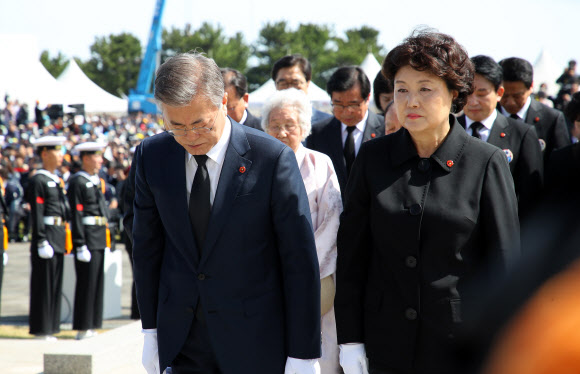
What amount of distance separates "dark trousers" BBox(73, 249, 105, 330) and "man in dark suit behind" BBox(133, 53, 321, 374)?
21.1ft

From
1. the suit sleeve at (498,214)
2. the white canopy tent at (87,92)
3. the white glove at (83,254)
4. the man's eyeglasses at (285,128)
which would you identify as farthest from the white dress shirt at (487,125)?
the white canopy tent at (87,92)

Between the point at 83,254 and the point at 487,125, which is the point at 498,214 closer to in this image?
the point at 487,125

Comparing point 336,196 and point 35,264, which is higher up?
point 336,196

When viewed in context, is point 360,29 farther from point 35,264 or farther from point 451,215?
point 451,215

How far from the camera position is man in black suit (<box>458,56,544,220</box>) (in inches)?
151

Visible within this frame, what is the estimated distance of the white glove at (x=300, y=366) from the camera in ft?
9.22

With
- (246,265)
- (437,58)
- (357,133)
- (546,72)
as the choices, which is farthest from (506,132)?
(546,72)

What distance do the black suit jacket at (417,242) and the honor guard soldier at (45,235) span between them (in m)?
6.84

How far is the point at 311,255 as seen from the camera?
284 centimetres

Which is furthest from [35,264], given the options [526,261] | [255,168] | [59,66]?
[59,66]

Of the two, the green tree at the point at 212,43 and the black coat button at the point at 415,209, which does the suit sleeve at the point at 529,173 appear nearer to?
the black coat button at the point at 415,209

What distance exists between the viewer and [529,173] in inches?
152

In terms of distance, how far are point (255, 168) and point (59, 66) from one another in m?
78.4

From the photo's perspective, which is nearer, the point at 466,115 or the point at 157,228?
the point at 157,228
